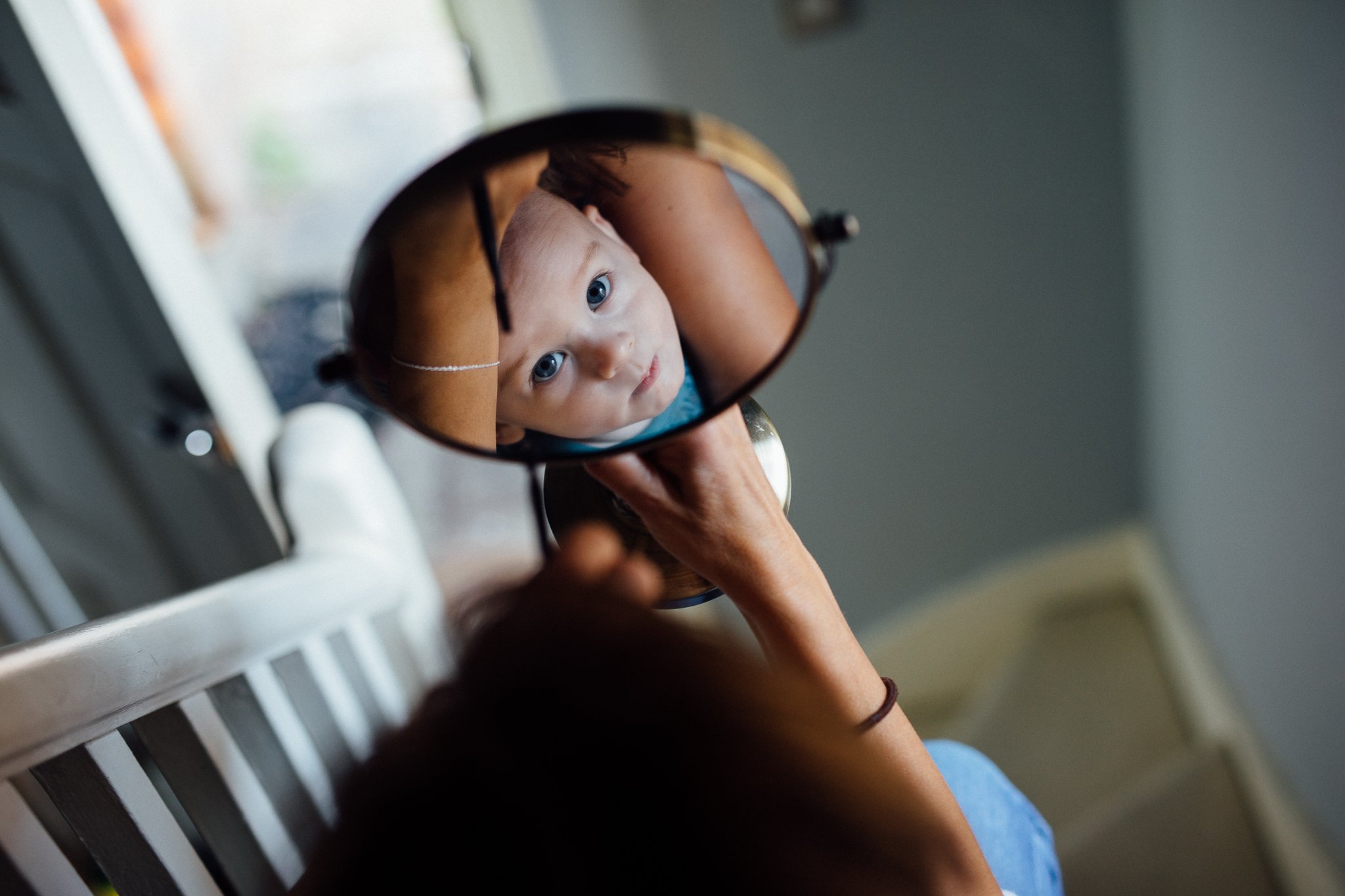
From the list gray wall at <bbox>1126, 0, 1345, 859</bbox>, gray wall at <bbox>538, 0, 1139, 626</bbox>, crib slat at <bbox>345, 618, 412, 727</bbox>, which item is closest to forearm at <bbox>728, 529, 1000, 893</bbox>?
crib slat at <bbox>345, 618, 412, 727</bbox>

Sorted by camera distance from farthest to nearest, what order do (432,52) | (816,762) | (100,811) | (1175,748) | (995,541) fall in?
(432,52) < (995,541) < (1175,748) < (100,811) < (816,762)

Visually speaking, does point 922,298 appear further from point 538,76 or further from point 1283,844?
point 1283,844

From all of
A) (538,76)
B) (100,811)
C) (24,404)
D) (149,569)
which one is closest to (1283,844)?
(100,811)

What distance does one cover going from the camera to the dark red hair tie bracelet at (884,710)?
0.31 m

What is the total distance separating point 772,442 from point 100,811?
1.33ft

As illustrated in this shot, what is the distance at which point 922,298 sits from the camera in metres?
1.29

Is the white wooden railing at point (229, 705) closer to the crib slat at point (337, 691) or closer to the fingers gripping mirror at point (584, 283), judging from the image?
the crib slat at point (337, 691)

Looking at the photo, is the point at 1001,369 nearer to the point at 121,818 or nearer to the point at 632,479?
the point at 632,479

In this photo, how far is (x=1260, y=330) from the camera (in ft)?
2.67

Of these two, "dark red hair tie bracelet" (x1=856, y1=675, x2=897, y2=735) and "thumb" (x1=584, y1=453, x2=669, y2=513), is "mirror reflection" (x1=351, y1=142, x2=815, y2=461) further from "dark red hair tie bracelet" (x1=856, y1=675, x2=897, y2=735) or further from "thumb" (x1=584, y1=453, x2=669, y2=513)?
"dark red hair tie bracelet" (x1=856, y1=675, x2=897, y2=735)

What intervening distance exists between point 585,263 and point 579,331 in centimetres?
2

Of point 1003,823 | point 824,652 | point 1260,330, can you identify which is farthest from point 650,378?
point 1260,330

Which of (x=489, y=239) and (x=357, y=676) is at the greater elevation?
(x=489, y=239)

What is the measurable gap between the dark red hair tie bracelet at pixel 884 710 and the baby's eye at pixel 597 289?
0.20 m
